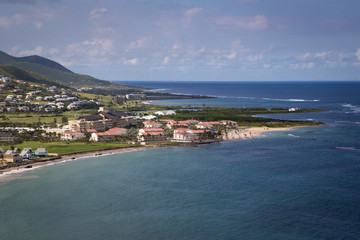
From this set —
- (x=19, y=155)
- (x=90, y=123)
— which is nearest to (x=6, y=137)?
→ (x=19, y=155)

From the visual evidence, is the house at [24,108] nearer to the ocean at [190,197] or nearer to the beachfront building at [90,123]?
the beachfront building at [90,123]

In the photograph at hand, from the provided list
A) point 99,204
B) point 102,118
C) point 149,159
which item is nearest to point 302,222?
point 99,204

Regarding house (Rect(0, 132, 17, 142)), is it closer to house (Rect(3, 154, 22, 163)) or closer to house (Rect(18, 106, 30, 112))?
house (Rect(3, 154, 22, 163))

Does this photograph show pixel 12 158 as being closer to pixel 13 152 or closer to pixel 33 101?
pixel 13 152

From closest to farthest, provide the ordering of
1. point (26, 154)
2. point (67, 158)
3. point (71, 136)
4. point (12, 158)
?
point (12, 158) → point (26, 154) → point (67, 158) → point (71, 136)

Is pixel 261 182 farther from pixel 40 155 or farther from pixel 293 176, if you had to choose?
pixel 40 155

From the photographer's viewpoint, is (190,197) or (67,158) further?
(67,158)

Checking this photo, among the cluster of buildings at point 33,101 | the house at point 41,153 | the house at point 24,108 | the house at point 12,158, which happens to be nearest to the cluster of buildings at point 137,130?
the house at point 41,153

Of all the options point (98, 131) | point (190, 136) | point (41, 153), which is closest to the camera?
point (41, 153)

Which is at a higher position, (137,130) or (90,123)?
(90,123)

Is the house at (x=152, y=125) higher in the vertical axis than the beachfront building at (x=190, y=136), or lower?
higher
